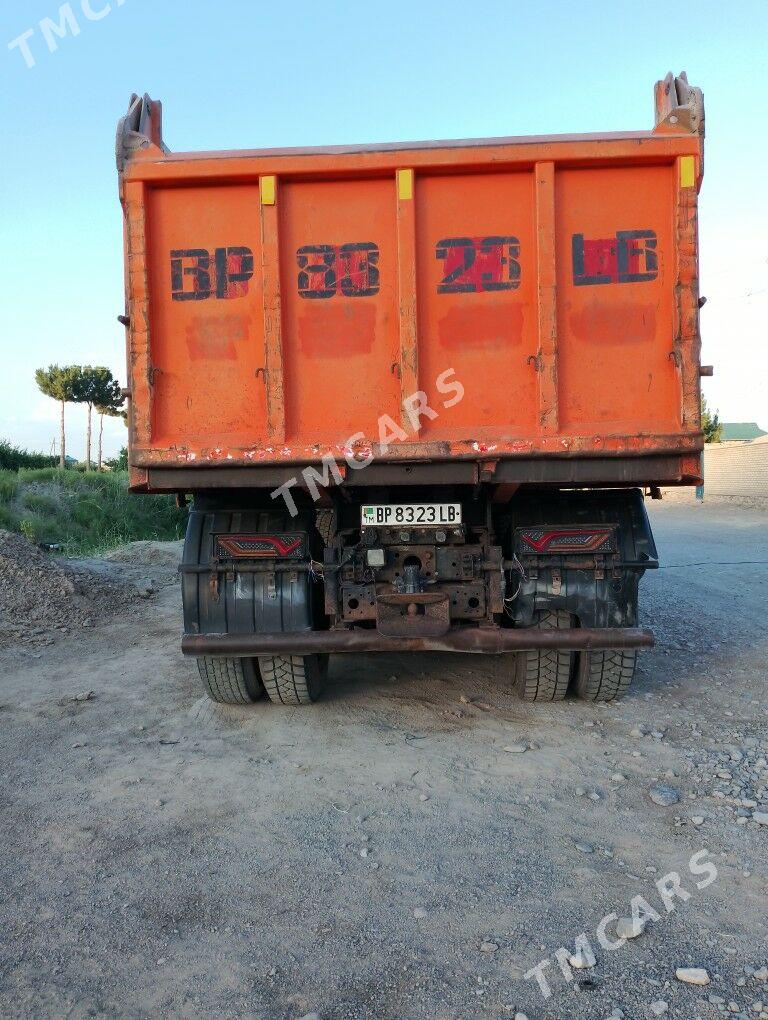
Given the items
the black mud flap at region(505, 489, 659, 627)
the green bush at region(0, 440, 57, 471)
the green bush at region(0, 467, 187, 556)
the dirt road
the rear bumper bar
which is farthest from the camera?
the green bush at region(0, 440, 57, 471)

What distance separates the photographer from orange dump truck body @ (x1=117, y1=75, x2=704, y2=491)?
12.5 ft

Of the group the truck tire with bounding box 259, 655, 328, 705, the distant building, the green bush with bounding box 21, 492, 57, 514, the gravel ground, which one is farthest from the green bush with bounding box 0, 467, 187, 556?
the distant building

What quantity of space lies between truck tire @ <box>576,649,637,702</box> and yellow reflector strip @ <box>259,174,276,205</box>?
331 centimetres

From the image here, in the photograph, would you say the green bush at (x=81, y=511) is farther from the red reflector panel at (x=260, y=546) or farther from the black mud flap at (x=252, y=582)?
the red reflector panel at (x=260, y=546)

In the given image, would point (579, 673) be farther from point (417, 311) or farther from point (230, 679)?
point (417, 311)

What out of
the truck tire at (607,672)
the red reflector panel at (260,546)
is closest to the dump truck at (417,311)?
the red reflector panel at (260,546)

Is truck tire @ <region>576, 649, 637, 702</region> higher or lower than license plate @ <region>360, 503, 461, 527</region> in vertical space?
lower

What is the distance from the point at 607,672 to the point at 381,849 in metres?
2.19

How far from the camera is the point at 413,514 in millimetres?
4203

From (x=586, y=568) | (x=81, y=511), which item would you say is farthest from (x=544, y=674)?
(x=81, y=511)

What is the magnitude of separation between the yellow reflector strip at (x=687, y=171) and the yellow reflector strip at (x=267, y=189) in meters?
2.17

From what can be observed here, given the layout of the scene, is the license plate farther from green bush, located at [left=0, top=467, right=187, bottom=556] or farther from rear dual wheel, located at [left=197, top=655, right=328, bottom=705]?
green bush, located at [left=0, top=467, right=187, bottom=556]

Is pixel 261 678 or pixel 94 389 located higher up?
pixel 94 389

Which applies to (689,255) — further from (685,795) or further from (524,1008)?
(524,1008)
